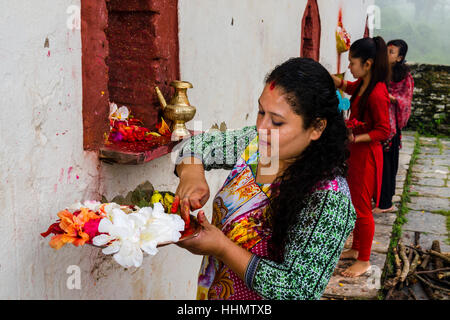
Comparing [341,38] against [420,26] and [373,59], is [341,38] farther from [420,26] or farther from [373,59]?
[420,26]

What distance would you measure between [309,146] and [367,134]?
2321mm

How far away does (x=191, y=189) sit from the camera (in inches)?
75.6

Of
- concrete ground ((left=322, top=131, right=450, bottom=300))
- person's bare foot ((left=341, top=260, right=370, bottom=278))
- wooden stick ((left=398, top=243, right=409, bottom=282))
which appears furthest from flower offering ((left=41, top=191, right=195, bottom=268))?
wooden stick ((left=398, top=243, right=409, bottom=282))

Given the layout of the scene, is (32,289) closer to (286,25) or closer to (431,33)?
(286,25)

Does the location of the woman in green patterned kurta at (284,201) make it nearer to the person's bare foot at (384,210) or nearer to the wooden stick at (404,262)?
the wooden stick at (404,262)

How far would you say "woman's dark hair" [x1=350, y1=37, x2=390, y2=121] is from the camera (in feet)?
13.1

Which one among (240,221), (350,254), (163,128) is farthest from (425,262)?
(240,221)

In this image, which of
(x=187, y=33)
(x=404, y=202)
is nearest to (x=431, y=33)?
(x=404, y=202)

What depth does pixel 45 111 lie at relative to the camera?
5.92 feet

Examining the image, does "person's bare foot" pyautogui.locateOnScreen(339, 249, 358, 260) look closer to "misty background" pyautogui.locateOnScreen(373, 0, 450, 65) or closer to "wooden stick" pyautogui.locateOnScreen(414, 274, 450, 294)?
"wooden stick" pyautogui.locateOnScreen(414, 274, 450, 294)

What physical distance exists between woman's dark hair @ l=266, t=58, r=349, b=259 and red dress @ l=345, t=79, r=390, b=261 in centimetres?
228
